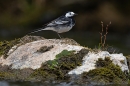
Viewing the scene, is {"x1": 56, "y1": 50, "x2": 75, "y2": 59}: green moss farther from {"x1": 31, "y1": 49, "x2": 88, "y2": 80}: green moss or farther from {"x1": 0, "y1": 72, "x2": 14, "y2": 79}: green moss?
{"x1": 0, "y1": 72, "x2": 14, "y2": 79}: green moss

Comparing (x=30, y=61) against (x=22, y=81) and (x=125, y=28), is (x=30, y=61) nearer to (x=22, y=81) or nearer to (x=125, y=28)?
(x=22, y=81)

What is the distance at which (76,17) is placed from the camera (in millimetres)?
23594

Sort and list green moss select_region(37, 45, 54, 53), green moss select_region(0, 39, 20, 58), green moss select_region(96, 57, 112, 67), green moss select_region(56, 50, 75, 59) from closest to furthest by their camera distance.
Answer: green moss select_region(96, 57, 112, 67)
green moss select_region(56, 50, 75, 59)
green moss select_region(37, 45, 54, 53)
green moss select_region(0, 39, 20, 58)

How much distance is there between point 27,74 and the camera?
32.6 ft

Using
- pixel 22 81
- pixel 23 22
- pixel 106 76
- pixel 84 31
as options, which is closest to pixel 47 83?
pixel 22 81

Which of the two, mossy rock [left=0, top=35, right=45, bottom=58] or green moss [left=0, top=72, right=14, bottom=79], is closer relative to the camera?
green moss [left=0, top=72, right=14, bottom=79]

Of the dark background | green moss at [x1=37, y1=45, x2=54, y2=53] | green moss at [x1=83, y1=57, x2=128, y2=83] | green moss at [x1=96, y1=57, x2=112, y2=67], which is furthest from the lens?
the dark background

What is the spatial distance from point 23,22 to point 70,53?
13935 mm

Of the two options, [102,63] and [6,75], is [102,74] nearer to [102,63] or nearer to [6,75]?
[102,63]

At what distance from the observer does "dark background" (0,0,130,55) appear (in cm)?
2261

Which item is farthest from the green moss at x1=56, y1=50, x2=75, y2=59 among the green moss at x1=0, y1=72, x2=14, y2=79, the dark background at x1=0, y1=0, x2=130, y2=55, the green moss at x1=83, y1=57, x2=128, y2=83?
the dark background at x1=0, y1=0, x2=130, y2=55

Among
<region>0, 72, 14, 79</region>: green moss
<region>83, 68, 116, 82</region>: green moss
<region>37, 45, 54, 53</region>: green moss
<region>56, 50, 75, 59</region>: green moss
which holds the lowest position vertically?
<region>83, 68, 116, 82</region>: green moss

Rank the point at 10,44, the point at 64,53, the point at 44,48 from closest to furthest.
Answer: the point at 64,53 → the point at 44,48 → the point at 10,44

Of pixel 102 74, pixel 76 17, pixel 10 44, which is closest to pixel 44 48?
pixel 10 44
